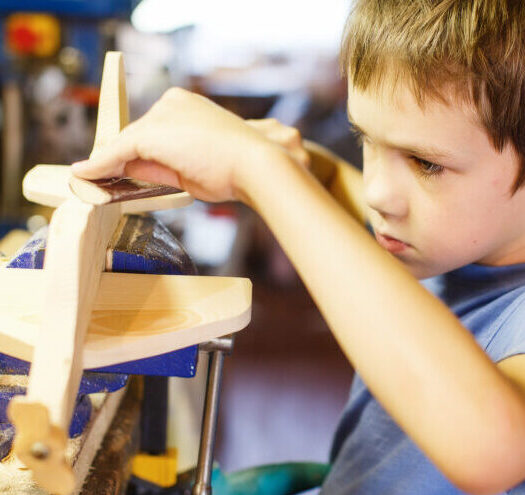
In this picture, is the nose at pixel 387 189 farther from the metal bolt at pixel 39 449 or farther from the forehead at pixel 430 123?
the metal bolt at pixel 39 449

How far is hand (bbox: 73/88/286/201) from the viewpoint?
0.53m

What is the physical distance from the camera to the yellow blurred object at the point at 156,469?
81 centimetres

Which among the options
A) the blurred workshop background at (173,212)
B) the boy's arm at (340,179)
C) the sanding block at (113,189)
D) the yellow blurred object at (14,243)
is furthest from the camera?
the blurred workshop background at (173,212)

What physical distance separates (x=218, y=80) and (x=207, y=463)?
4.57m

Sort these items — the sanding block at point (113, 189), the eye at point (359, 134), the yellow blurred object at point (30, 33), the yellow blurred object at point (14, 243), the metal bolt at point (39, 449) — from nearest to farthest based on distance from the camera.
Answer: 1. the metal bolt at point (39, 449)
2. the sanding block at point (113, 189)
3. the eye at point (359, 134)
4. the yellow blurred object at point (14, 243)
5. the yellow blurred object at point (30, 33)

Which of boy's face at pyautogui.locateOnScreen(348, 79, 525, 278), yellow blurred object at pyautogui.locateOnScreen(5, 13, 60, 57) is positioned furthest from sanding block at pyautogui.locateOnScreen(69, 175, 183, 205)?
yellow blurred object at pyautogui.locateOnScreen(5, 13, 60, 57)

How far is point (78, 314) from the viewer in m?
0.46

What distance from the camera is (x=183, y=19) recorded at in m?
3.00

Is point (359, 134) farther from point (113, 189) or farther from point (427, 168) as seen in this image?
point (113, 189)

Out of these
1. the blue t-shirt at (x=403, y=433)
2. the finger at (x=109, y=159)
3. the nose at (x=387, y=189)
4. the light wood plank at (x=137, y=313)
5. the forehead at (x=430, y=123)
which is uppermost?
the forehead at (x=430, y=123)

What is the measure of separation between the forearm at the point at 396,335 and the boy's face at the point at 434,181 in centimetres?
16

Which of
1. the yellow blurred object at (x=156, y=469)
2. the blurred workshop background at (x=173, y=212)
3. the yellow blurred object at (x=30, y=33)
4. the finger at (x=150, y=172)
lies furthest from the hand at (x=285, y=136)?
the yellow blurred object at (x=30, y=33)

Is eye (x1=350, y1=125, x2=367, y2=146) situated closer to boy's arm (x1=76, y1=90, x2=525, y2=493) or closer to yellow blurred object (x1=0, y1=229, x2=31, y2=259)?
boy's arm (x1=76, y1=90, x2=525, y2=493)

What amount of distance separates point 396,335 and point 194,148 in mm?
214
